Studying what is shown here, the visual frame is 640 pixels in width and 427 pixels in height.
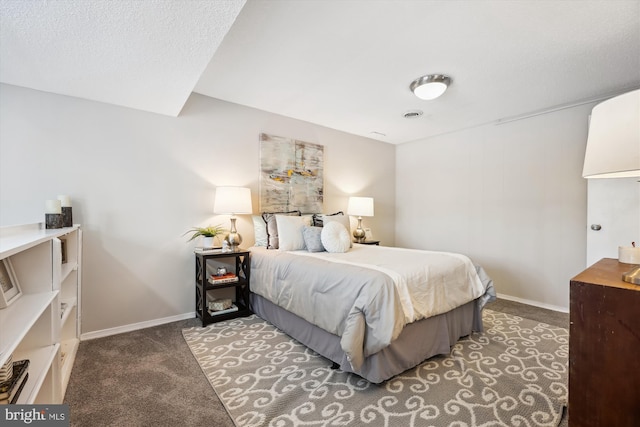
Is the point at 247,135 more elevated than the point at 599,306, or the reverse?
the point at 247,135

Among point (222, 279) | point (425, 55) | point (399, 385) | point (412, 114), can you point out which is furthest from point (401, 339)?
point (412, 114)

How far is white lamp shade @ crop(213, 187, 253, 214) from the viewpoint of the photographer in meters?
2.95

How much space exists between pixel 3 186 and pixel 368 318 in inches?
117

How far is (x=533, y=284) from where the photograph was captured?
349 centimetres

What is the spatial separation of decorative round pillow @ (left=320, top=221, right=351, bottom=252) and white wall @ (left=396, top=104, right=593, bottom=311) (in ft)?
7.21

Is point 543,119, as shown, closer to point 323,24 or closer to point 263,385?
point 323,24

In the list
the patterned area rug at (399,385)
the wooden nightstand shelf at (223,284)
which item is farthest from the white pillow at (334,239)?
the patterned area rug at (399,385)

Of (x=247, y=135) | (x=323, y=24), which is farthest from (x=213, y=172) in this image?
(x=323, y=24)

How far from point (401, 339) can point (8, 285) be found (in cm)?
216

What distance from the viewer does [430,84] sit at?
2.57 m

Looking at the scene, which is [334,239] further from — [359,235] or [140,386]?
[140,386]

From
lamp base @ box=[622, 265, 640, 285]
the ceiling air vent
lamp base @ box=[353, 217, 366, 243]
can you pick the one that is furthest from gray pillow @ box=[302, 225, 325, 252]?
lamp base @ box=[622, 265, 640, 285]

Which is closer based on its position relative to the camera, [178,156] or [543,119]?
[178,156]

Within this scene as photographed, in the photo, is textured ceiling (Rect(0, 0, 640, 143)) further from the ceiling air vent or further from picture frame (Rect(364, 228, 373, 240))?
picture frame (Rect(364, 228, 373, 240))
